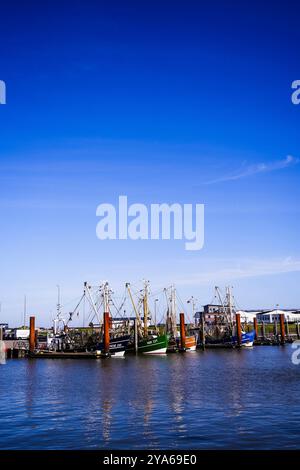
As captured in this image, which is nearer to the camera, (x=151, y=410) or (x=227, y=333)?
(x=151, y=410)

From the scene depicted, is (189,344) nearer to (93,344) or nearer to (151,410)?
(93,344)

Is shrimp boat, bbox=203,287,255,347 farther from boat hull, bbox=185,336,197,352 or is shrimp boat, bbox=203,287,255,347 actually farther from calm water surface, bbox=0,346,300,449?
calm water surface, bbox=0,346,300,449

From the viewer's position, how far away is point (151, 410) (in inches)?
1745

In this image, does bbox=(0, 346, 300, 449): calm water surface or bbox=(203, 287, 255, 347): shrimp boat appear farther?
bbox=(203, 287, 255, 347): shrimp boat

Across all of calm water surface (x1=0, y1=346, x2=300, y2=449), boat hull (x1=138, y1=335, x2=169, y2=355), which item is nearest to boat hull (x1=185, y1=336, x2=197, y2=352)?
boat hull (x1=138, y1=335, x2=169, y2=355)

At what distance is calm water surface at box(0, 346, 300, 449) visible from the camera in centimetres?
3328

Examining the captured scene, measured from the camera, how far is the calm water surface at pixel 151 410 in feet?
109

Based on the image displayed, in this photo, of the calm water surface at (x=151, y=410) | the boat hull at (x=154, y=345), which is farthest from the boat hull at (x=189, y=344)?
the calm water surface at (x=151, y=410)

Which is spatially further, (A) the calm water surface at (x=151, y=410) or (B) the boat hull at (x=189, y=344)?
(B) the boat hull at (x=189, y=344)

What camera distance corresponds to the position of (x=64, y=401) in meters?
50.0

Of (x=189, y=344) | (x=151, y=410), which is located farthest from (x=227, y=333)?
(x=151, y=410)

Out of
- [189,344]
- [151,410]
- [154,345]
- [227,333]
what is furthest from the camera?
[227,333]

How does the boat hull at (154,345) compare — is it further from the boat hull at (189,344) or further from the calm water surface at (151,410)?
the calm water surface at (151,410)
